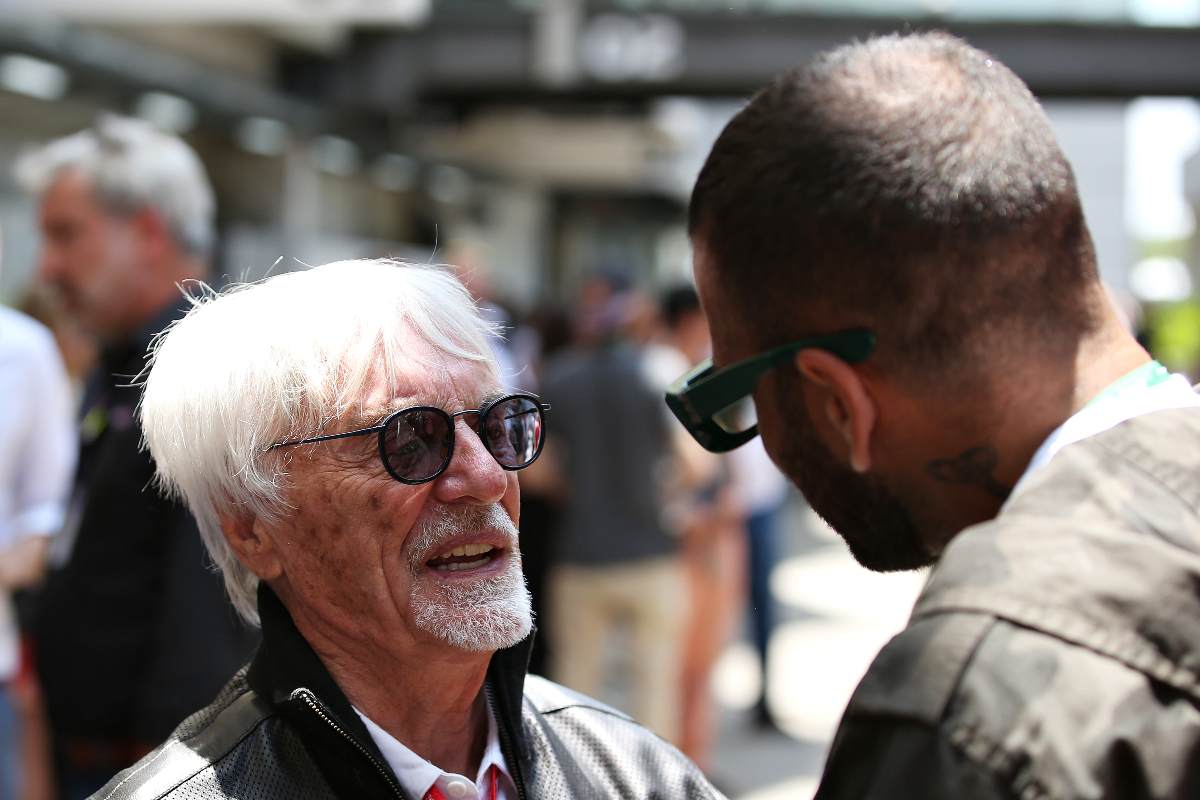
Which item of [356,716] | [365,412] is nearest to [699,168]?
[365,412]

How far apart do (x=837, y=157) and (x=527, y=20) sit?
10751 mm

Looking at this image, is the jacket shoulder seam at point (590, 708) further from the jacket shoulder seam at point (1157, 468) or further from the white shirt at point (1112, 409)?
the jacket shoulder seam at point (1157, 468)

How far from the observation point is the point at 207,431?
1.90 m

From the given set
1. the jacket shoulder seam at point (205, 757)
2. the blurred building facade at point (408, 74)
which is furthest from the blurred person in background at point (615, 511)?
the jacket shoulder seam at point (205, 757)

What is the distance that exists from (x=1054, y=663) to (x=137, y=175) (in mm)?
2814

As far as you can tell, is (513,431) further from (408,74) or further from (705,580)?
(408,74)

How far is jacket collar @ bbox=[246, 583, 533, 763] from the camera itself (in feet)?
5.74

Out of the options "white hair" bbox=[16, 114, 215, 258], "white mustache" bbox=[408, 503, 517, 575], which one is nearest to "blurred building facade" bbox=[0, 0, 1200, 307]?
"white hair" bbox=[16, 114, 215, 258]

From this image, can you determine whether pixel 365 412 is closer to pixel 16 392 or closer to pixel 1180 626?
pixel 1180 626

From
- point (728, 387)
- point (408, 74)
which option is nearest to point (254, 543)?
point (728, 387)

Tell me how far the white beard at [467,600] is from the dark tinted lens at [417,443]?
79mm

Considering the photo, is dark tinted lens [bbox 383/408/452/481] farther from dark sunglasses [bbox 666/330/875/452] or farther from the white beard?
dark sunglasses [bbox 666/330/875/452]

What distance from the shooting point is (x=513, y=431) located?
201 cm

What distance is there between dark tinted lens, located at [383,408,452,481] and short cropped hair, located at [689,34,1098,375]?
0.61 metres
